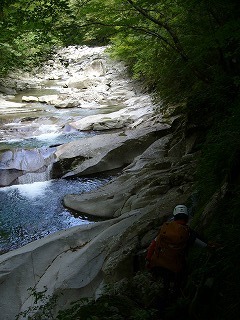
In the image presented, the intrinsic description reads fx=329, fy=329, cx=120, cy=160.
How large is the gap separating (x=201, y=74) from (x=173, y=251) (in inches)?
222

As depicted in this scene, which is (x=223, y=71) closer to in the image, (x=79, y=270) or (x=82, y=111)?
(x=79, y=270)

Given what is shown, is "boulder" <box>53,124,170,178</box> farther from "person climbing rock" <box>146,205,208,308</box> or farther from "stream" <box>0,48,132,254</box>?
"person climbing rock" <box>146,205,208,308</box>

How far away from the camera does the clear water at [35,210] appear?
851cm

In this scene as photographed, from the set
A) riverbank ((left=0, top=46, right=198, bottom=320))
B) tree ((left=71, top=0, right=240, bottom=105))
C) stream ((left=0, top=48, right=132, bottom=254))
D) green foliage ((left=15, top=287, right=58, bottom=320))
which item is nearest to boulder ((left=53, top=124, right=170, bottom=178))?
riverbank ((left=0, top=46, right=198, bottom=320))

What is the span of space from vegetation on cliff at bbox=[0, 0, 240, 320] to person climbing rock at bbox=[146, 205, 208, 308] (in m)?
0.17

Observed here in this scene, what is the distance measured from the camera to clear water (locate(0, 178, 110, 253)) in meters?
8.51

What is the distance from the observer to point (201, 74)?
26.1 ft

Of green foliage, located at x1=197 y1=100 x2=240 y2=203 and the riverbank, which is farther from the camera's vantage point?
the riverbank

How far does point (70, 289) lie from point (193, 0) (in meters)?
4.97

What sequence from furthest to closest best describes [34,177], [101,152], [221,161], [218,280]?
[101,152] < [34,177] < [221,161] < [218,280]

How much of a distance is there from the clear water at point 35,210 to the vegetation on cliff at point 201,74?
425cm

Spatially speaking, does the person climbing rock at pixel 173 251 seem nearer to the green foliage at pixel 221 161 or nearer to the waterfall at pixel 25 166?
the green foliage at pixel 221 161

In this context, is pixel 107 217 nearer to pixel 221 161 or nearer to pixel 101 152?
pixel 101 152

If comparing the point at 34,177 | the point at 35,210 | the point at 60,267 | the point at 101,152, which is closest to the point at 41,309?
the point at 60,267
